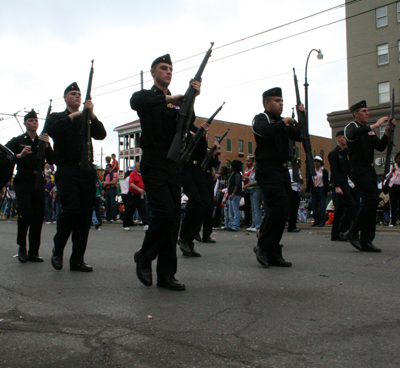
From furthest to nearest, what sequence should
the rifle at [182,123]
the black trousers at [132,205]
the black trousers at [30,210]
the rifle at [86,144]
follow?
the black trousers at [132,205] → the black trousers at [30,210] → the rifle at [86,144] → the rifle at [182,123]

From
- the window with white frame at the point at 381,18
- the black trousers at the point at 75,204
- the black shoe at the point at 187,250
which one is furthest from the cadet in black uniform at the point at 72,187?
the window with white frame at the point at 381,18

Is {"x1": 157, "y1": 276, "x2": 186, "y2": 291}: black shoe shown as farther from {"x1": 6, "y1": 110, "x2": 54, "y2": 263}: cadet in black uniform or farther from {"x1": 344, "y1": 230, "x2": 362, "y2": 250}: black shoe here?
{"x1": 344, "y1": 230, "x2": 362, "y2": 250}: black shoe

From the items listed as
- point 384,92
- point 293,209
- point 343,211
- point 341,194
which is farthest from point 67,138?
point 384,92

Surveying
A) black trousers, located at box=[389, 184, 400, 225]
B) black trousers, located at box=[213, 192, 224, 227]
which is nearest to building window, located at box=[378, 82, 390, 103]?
black trousers, located at box=[389, 184, 400, 225]

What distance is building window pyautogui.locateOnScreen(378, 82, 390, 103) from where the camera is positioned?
36.7 m

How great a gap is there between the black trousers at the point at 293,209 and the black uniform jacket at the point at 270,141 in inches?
217

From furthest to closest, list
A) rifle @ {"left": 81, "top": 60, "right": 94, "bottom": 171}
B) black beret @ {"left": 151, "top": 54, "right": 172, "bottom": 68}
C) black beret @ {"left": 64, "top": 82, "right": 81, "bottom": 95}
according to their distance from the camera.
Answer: black beret @ {"left": 64, "top": 82, "right": 81, "bottom": 95} → rifle @ {"left": 81, "top": 60, "right": 94, "bottom": 171} → black beret @ {"left": 151, "top": 54, "right": 172, "bottom": 68}

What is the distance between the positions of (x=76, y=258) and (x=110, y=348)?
112 inches

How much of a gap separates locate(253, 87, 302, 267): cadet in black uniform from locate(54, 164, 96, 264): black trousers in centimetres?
200

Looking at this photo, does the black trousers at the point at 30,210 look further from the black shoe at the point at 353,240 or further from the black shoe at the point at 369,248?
the black shoe at the point at 369,248

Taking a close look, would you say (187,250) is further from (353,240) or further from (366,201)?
(366,201)

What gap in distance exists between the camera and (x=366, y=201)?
6.51 m

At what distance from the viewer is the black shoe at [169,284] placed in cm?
410

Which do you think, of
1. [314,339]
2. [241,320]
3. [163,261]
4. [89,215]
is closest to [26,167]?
[89,215]
